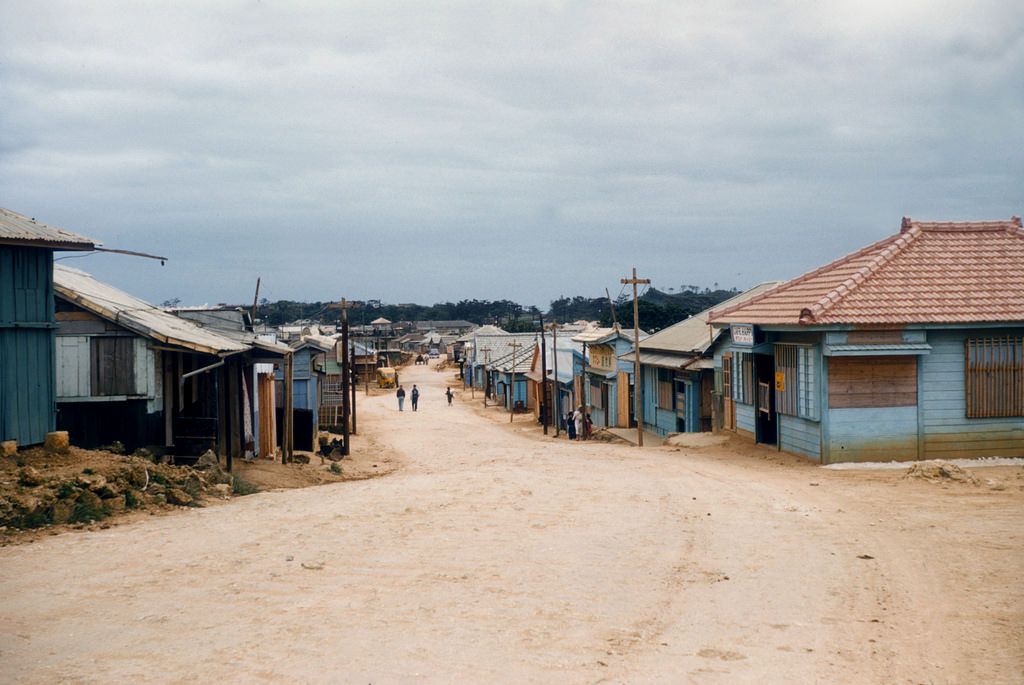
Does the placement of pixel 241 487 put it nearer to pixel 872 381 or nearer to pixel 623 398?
pixel 872 381

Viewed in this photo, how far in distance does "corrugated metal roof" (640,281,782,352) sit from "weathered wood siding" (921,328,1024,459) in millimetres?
8030

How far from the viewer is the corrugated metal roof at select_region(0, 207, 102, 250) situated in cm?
1249

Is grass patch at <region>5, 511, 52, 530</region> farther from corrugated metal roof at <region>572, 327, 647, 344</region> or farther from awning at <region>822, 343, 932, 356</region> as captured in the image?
corrugated metal roof at <region>572, 327, 647, 344</region>

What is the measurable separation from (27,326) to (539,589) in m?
9.82

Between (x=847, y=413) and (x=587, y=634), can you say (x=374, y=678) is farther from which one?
(x=847, y=413)

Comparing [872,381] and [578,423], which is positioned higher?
[872,381]

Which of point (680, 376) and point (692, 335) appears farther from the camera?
point (692, 335)

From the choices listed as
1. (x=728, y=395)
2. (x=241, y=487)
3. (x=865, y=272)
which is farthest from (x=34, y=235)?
(x=728, y=395)

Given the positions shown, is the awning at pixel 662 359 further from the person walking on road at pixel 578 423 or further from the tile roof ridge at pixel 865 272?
the tile roof ridge at pixel 865 272

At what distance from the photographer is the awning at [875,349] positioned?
1642 centimetres

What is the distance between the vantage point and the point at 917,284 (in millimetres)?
17844

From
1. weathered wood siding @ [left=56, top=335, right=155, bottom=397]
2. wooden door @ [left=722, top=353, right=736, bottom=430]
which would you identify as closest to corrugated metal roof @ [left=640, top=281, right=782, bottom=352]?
wooden door @ [left=722, top=353, right=736, bottom=430]

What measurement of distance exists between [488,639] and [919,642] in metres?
3.50

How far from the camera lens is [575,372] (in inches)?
1690
